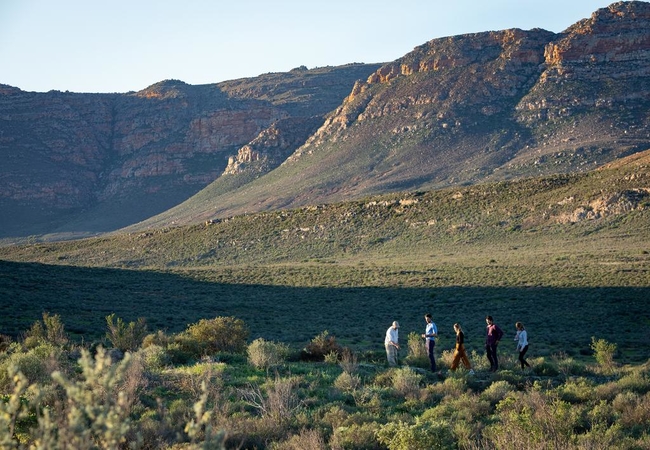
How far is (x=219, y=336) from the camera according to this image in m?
18.0

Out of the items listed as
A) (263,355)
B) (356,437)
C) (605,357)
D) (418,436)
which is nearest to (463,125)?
(605,357)

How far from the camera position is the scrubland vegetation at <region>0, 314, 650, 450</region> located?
332 inches

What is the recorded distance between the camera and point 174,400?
35.3 ft

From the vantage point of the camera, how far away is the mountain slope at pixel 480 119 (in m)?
86.9

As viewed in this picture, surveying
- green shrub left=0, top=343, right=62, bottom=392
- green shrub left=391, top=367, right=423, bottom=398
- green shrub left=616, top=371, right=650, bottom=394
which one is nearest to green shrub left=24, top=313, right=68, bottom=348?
green shrub left=0, top=343, right=62, bottom=392

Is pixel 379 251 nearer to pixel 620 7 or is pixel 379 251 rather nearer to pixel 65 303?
pixel 65 303

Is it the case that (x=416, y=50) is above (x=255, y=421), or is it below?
above

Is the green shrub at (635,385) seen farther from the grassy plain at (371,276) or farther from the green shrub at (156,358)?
the grassy plain at (371,276)

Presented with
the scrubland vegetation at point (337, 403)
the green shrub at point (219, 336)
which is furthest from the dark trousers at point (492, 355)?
the green shrub at point (219, 336)

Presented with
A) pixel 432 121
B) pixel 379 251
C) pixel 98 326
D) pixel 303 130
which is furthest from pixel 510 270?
pixel 303 130

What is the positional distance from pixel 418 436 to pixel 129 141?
16268 centimetres

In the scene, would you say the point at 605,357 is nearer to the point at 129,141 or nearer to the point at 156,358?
the point at 156,358

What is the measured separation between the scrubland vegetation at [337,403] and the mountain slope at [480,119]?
6988 cm

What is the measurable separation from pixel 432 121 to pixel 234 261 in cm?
5015
